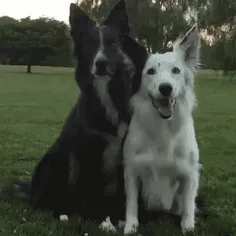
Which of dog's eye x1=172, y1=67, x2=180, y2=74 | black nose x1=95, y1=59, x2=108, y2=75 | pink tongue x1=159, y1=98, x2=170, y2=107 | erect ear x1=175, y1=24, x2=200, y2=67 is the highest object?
erect ear x1=175, y1=24, x2=200, y2=67

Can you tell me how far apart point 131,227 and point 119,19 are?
7.39 ft

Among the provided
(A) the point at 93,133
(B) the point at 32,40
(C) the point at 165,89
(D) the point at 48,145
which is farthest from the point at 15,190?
(B) the point at 32,40

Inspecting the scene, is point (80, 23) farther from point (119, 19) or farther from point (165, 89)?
point (165, 89)

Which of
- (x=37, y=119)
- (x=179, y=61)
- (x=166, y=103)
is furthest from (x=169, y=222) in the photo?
(x=37, y=119)

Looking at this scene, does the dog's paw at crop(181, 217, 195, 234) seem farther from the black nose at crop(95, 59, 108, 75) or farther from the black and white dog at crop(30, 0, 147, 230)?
the black nose at crop(95, 59, 108, 75)

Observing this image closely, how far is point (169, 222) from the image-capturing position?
206 inches

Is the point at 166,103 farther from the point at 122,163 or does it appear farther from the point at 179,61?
the point at 122,163

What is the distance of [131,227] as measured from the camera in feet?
16.7

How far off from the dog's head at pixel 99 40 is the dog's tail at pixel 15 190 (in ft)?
5.50

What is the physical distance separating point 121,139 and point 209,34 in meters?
14.6

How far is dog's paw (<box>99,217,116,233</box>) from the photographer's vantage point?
5117 mm

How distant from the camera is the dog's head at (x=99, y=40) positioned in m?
Answer: 5.42

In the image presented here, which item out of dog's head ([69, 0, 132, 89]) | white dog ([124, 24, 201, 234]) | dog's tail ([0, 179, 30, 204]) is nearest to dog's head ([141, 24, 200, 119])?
white dog ([124, 24, 201, 234])

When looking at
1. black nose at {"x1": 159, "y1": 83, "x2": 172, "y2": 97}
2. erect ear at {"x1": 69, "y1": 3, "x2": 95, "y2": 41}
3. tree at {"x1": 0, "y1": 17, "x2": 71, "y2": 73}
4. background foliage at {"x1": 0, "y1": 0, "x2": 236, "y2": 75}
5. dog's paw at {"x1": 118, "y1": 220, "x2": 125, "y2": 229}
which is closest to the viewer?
black nose at {"x1": 159, "y1": 83, "x2": 172, "y2": 97}
